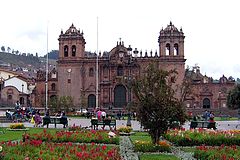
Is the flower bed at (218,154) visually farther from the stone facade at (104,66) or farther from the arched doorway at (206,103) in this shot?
the arched doorway at (206,103)

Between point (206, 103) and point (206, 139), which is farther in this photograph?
point (206, 103)

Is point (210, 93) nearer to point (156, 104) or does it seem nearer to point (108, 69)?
point (108, 69)

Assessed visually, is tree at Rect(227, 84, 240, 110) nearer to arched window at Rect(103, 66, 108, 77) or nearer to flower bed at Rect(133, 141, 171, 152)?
arched window at Rect(103, 66, 108, 77)

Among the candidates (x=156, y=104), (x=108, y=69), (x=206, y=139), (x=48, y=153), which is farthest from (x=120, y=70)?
(x=48, y=153)

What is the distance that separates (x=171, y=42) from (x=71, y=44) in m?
17.2

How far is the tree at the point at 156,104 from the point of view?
58.2 feet

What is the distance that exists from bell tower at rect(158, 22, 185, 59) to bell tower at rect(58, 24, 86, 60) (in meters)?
13.8

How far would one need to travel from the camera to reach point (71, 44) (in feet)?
232

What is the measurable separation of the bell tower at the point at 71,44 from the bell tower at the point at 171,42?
13.8 metres

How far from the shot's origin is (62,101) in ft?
178

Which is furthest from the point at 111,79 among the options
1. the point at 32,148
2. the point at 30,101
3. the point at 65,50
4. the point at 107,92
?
the point at 32,148

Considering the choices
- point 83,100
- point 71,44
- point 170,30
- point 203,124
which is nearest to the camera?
point 203,124

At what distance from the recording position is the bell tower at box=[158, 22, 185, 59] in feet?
227

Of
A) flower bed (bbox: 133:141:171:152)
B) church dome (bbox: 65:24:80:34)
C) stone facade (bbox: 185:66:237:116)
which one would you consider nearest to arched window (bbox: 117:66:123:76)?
church dome (bbox: 65:24:80:34)
